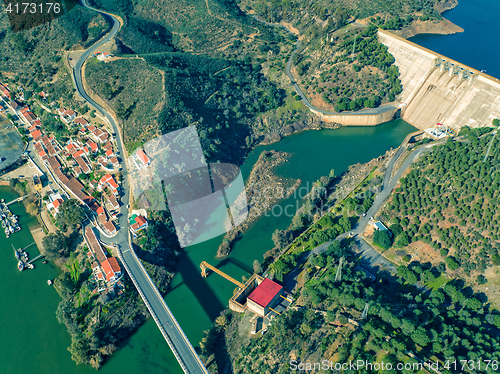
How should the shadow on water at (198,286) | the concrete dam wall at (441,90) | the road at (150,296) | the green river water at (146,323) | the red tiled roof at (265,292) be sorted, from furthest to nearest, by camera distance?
the concrete dam wall at (441,90), the shadow on water at (198,286), the green river water at (146,323), the red tiled roof at (265,292), the road at (150,296)

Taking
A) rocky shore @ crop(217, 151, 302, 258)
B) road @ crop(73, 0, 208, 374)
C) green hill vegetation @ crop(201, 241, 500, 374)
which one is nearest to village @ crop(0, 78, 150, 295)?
road @ crop(73, 0, 208, 374)

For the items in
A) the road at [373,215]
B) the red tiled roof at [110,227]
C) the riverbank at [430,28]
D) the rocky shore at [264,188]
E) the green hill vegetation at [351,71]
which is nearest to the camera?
the road at [373,215]

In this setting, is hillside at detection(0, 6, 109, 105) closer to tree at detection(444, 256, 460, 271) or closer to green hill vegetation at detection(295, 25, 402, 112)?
green hill vegetation at detection(295, 25, 402, 112)

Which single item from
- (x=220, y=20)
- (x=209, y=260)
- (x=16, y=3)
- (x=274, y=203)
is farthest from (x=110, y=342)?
(x=16, y=3)

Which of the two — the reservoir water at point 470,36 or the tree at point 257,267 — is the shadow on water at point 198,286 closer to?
the tree at point 257,267

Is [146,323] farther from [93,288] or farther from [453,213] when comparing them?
[453,213]

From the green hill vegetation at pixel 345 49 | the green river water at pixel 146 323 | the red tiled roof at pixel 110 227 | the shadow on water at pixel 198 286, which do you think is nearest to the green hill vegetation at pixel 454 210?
the green river water at pixel 146 323
